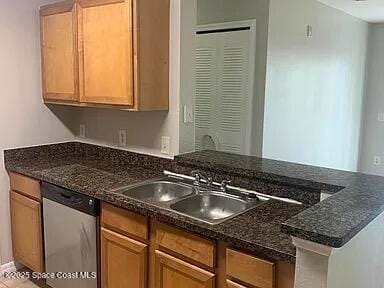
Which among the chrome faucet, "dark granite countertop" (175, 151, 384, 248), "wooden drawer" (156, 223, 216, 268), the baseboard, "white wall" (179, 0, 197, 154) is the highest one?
"white wall" (179, 0, 197, 154)

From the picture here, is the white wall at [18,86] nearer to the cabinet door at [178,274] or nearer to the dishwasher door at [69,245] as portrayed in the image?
the dishwasher door at [69,245]

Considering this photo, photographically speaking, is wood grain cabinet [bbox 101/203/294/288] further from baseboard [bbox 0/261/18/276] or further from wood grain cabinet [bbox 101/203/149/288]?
baseboard [bbox 0/261/18/276]

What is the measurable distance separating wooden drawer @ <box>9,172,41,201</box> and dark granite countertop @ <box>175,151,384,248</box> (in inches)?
39.7

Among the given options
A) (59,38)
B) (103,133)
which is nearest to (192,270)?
(103,133)

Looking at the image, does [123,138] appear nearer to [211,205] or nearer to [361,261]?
[211,205]

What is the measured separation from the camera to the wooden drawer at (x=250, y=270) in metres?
1.54

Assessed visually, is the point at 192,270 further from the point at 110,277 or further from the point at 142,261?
the point at 110,277

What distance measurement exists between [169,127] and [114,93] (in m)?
0.44

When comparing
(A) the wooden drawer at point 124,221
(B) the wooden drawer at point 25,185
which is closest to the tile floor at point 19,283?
(B) the wooden drawer at point 25,185

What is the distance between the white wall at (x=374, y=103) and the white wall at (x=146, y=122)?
4.60m

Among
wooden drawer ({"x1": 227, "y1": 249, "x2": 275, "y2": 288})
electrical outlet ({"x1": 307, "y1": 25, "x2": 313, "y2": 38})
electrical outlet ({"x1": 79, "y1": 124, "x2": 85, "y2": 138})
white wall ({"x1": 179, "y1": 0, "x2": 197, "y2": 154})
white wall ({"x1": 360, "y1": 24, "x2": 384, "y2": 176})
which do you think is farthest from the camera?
white wall ({"x1": 360, "y1": 24, "x2": 384, "y2": 176})

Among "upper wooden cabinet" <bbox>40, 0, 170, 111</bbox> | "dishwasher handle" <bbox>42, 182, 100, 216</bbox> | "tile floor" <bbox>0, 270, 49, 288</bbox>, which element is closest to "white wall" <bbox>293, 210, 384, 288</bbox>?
"dishwasher handle" <bbox>42, 182, 100, 216</bbox>

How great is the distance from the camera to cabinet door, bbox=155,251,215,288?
178cm

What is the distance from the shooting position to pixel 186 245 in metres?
1.84
